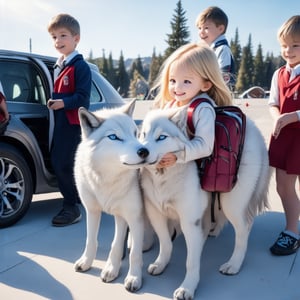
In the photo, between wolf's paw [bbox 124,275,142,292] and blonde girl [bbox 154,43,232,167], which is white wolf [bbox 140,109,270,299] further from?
wolf's paw [bbox 124,275,142,292]

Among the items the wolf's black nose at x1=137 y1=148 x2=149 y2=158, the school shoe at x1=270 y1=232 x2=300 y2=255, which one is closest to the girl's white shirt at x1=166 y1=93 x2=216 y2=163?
the wolf's black nose at x1=137 y1=148 x2=149 y2=158

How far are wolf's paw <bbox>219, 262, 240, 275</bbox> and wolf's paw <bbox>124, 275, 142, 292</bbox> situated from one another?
683 millimetres

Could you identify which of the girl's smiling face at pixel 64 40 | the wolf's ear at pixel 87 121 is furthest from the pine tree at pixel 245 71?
the wolf's ear at pixel 87 121

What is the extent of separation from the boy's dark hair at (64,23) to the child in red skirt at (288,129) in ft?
6.78

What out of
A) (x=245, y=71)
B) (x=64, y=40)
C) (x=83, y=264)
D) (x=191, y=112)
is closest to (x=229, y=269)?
(x=83, y=264)

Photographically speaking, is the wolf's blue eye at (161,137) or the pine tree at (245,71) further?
the pine tree at (245,71)

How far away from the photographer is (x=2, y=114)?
3590 mm

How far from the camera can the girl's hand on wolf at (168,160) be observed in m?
2.42

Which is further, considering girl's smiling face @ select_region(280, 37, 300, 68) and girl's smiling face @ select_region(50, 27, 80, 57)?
girl's smiling face @ select_region(50, 27, 80, 57)

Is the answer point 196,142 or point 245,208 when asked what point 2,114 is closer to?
point 196,142

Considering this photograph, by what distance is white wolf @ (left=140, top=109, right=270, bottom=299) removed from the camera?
245 centimetres

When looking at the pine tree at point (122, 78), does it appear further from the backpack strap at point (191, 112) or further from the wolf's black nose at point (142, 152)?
the wolf's black nose at point (142, 152)

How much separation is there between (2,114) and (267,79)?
9269 centimetres

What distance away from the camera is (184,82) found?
2795 millimetres
